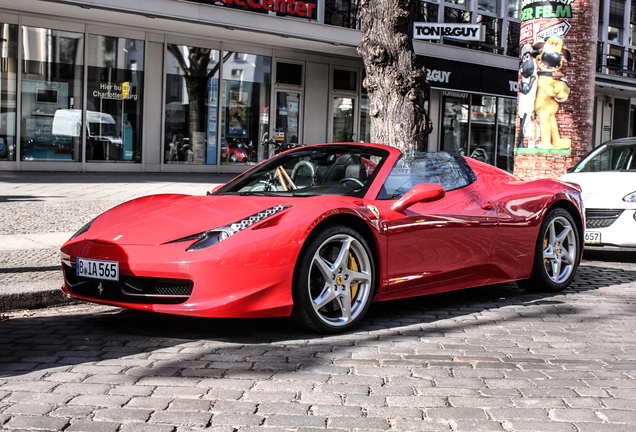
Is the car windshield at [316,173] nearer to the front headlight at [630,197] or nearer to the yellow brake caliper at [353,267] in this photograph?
the yellow brake caliper at [353,267]

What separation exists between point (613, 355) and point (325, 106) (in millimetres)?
16927

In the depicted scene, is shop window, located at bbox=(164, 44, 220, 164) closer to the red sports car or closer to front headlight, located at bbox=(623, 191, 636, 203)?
front headlight, located at bbox=(623, 191, 636, 203)

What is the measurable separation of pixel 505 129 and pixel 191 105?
12.5 metres

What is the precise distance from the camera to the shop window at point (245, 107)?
60.1 feet

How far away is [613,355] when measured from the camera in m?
4.08

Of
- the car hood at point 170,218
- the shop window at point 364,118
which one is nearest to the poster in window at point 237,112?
the shop window at point 364,118

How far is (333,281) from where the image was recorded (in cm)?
436

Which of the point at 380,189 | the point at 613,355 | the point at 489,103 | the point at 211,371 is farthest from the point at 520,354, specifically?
the point at 489,103

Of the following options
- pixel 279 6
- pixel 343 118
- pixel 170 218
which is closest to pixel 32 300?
pixel 170 218

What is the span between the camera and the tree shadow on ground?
3748mm

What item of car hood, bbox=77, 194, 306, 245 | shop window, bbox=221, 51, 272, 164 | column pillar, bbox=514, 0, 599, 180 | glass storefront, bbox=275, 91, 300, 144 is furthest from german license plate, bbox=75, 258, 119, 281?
glass storefront, bbox=275, 91, 300, 144

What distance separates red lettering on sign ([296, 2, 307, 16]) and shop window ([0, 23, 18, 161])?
22.3 feet

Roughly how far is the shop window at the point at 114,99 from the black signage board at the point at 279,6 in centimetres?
230

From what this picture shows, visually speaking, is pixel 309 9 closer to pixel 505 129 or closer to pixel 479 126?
pixel 479 126
